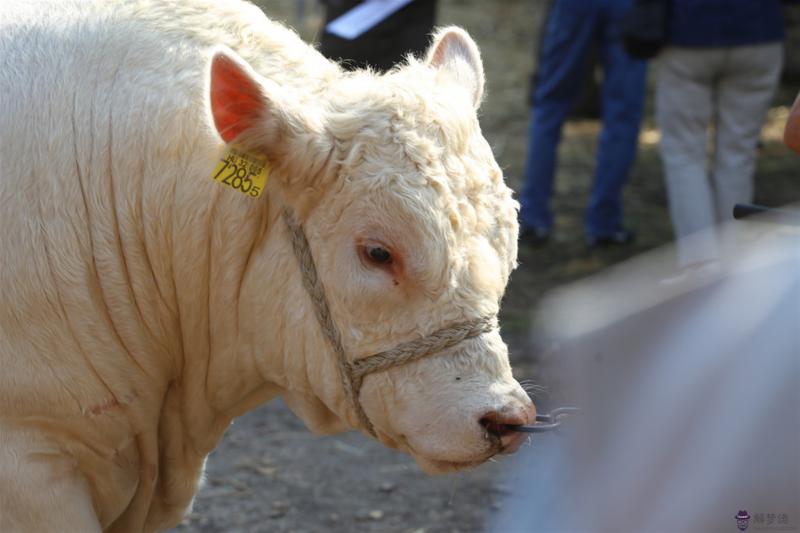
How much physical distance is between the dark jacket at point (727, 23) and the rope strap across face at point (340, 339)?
4250 millimetres

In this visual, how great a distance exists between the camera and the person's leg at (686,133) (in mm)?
6988

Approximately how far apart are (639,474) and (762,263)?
18.7 inches

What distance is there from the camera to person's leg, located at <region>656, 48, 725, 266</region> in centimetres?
699

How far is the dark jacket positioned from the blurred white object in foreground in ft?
15.5

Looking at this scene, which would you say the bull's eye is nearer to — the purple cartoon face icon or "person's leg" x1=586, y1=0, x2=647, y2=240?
the purple cartoon face icon

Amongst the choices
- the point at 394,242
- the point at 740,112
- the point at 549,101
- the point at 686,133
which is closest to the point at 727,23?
the point at 740,112

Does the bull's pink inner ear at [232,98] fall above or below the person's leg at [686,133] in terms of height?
above

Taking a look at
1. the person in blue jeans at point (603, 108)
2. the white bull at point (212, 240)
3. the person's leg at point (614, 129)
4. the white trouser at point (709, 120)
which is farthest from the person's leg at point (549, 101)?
the white bull at point (212, 240)

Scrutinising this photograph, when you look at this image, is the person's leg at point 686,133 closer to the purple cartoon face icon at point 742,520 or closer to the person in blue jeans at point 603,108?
the person in blue jeans at point 603,108

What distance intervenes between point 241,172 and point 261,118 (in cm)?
15

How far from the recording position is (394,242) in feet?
9.83

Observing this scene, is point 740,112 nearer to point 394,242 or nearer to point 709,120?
point 709,120

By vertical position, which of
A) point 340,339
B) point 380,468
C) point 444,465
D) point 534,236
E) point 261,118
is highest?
point 261,118

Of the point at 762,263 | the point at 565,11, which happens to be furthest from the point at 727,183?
the point at 762,263
